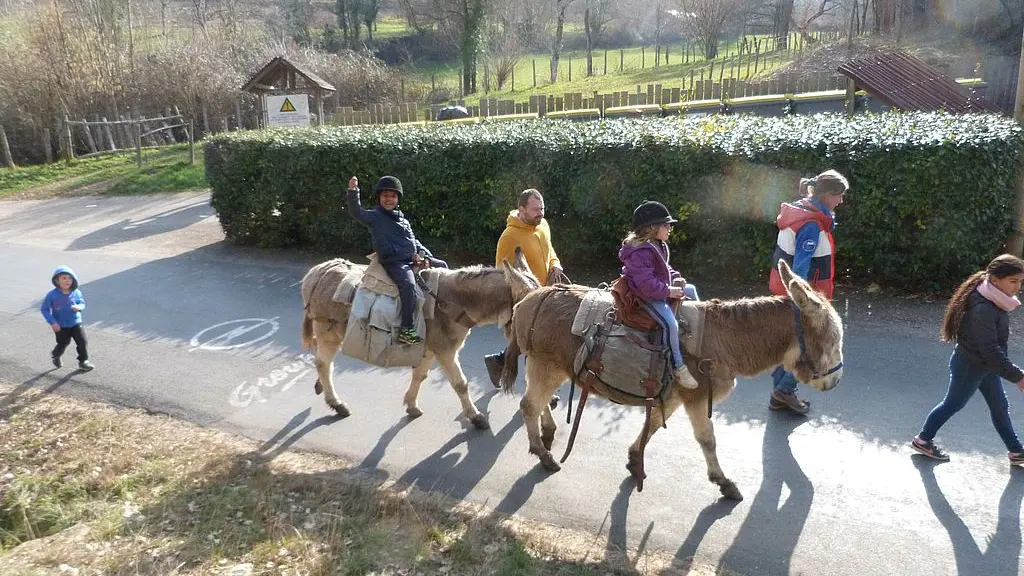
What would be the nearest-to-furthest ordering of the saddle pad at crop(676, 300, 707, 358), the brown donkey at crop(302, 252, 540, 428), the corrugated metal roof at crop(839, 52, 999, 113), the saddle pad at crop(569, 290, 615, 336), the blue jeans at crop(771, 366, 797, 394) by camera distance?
the saddle pad at crop(676, 300, 707, 358) → the saddle pad at crop(569, 290, 615, 336) → the brown donkey at crop(302, 252, 540, 428) → the blue jeans at crop(771, 366, 797, 394) → the corrugated metal roof at crop(839, 52, 999, 113)

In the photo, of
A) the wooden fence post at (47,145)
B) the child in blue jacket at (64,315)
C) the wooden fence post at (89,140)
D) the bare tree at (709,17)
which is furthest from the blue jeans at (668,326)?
the bare tree at (709,17)

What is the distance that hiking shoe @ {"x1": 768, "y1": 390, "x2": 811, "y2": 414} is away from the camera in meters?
6.29

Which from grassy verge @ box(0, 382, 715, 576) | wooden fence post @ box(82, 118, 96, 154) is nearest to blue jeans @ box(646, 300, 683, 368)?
grassy verge @ box(0, 382, 715, 576)

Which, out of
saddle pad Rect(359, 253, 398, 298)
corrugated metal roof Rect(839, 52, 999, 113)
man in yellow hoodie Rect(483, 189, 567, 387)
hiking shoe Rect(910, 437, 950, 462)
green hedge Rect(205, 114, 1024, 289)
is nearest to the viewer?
hiking shoe Rect(910, 437, 950, 462)

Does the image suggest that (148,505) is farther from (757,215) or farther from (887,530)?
(757,215)

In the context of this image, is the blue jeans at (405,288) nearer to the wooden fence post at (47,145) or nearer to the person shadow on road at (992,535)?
the person shadow on road at (992,535)

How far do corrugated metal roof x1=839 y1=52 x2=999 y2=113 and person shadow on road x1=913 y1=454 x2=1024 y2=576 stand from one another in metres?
9.87

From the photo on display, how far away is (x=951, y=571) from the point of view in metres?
4.21

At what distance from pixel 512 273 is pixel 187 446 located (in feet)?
11.4

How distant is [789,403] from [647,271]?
267 cm

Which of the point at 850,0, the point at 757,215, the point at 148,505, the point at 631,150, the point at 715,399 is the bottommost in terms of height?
the point at 148,505

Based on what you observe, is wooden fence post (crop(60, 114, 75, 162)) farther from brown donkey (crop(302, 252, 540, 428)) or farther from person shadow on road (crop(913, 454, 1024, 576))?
person shadow on road (crop(913, 454, 1024, 576))

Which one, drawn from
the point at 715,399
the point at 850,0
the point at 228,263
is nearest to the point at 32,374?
the point at 228,263

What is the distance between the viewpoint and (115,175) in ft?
79.3
